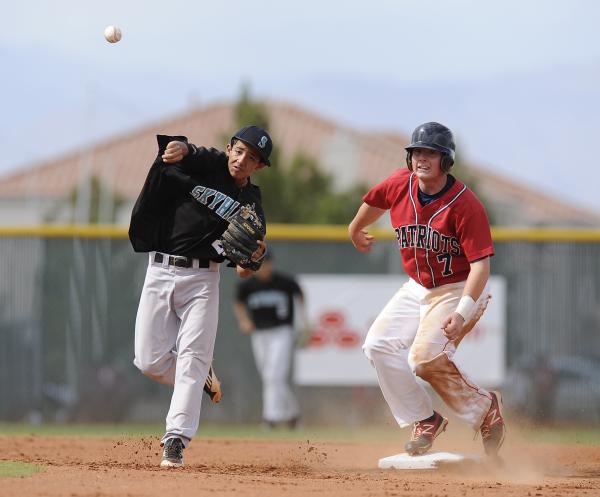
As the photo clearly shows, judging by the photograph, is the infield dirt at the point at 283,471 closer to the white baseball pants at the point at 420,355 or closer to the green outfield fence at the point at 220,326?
the white baseball pants at the point at 420,355

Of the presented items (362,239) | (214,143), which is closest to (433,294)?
(362,239)

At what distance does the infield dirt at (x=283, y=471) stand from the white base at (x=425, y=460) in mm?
A: 45

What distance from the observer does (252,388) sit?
13.6 m

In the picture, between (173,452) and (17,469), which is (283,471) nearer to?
(173,452)

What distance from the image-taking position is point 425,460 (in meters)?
7.13

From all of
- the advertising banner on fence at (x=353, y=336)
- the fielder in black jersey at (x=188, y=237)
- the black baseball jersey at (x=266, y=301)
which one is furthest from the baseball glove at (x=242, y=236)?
the advertising banner on fence at (x=353, y=336)

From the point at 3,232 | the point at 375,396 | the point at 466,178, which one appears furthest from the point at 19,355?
the point at 466,178

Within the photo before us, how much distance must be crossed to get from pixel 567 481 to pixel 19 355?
28.0 feet

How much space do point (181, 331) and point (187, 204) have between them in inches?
30.5

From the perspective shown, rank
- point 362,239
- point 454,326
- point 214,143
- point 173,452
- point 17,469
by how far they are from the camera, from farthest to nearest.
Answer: point 214,143
point 362,239
point 454,326
point 173,452
point 17,469

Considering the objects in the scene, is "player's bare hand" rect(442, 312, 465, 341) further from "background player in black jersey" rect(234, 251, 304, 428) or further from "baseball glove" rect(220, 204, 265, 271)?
"background player in black jersey" rect(234, 251, 304, 428)

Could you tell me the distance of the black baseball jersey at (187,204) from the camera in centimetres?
668

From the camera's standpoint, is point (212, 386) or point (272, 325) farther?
point (272, 325)

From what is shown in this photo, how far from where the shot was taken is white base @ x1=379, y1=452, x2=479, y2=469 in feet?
23.3
